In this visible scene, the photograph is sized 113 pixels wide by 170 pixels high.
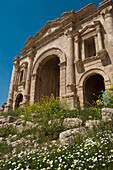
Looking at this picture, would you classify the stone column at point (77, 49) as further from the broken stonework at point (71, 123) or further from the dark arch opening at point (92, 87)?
the broken stonework at point (71, 123)

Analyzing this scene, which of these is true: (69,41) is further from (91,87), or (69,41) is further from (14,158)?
(14,158)

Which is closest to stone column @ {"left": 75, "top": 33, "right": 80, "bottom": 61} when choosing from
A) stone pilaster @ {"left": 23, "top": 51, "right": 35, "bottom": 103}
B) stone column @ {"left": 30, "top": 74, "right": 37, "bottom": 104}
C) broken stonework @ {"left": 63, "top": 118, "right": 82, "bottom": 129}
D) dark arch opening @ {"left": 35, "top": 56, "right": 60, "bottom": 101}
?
dark arch opening @ {"left": 35, "top": 56, "right": 60, "bottom": 101}

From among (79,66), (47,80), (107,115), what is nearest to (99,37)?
(79,66)

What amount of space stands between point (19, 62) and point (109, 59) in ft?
48.2

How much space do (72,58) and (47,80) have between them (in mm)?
6108

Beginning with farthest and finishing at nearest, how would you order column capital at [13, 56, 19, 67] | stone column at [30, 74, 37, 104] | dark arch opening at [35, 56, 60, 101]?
column capital at [13, 56, 19, 67], dark arch opening at [35, 56, 60, 101], stone column at [30, 74, 37, 104]

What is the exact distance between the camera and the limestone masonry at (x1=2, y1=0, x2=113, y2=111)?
1070 cm

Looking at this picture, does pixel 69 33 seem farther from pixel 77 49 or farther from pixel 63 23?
pixel 77 49

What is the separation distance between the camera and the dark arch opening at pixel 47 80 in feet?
53.0

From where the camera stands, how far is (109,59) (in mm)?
10055

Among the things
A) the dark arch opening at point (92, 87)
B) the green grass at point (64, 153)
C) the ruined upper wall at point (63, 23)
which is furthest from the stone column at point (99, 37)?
the green grass at point (64, 153)

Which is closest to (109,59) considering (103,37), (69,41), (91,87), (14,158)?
(103,37)

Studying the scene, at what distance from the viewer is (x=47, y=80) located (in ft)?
57.5

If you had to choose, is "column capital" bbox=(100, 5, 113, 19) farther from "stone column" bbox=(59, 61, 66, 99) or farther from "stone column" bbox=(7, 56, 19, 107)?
"stone column" bbox=(7, 56, 19, 107)
